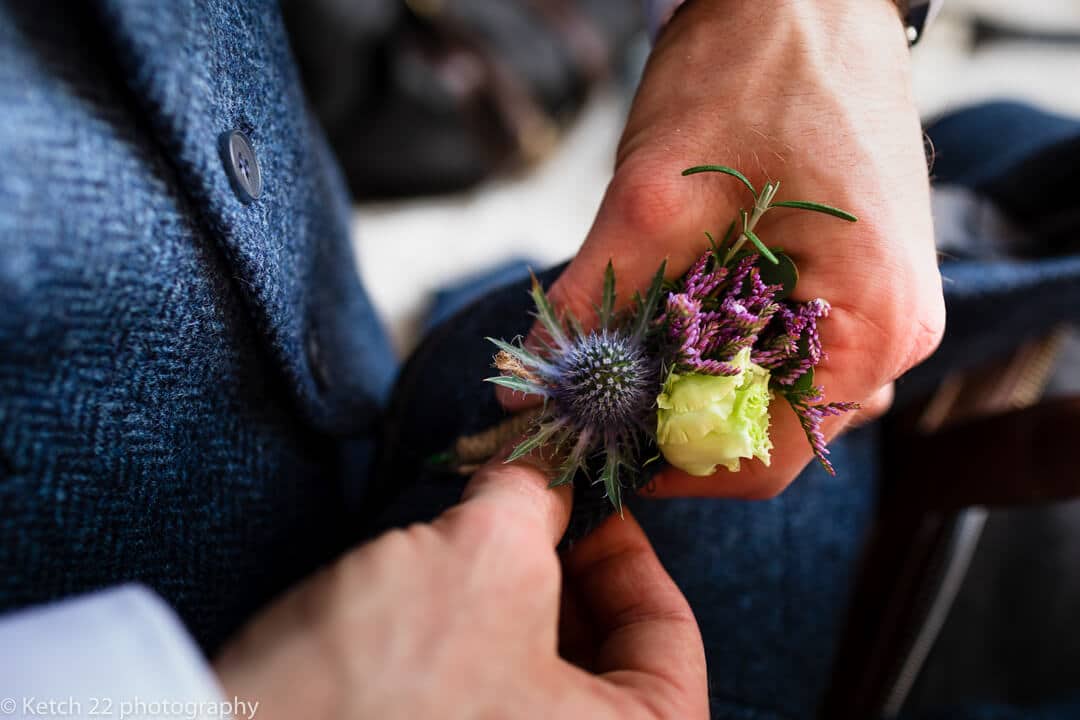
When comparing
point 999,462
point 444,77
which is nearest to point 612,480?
point 999,462

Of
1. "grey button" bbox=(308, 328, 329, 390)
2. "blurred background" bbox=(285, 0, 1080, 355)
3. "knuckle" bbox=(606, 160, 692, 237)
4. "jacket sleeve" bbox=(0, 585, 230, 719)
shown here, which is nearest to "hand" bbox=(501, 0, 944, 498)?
"knuckle" bbox=(606, 160, 692, 237)

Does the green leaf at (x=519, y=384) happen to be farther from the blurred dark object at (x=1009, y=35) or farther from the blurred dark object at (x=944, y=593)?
the blurred dark object at (x=1009, y=35)

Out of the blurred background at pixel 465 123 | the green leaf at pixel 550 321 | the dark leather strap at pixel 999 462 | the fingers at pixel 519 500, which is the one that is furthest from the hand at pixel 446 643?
the blurred background at pixel 465 123

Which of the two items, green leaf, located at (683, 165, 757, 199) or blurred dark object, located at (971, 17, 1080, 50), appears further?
blurred dark object, located at (971, 17, 1080, 50)

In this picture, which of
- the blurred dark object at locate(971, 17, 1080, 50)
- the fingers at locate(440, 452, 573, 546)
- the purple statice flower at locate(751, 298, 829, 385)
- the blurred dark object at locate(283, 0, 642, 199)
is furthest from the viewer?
the blurred dark object at locate(971, 17, 1080, 50)

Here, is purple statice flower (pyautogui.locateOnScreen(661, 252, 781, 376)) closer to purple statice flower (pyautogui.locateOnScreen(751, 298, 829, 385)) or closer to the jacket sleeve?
purple statice flower (pyautogui.locateOnScreen(751, 298, 829, 385))

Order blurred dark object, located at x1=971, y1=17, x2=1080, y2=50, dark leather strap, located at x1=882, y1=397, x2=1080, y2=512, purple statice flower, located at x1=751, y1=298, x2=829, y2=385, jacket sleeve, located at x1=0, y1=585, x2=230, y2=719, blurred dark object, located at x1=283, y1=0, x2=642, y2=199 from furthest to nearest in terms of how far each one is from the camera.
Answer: blurred dark object, located at x1=971, y1=17, x2=1080, y2=50 → blurred dark object, located at x1=283, y1=0, x2=642, y2=199 → dark leather strap, located at x1=882, y1=397, x2=1080, y2=512 → purple statice flower, located at x1=751, y1=298, x2=829, y2=385 → jacket sleeve, located at x1=0, y1=585, x2=230, y2=719
